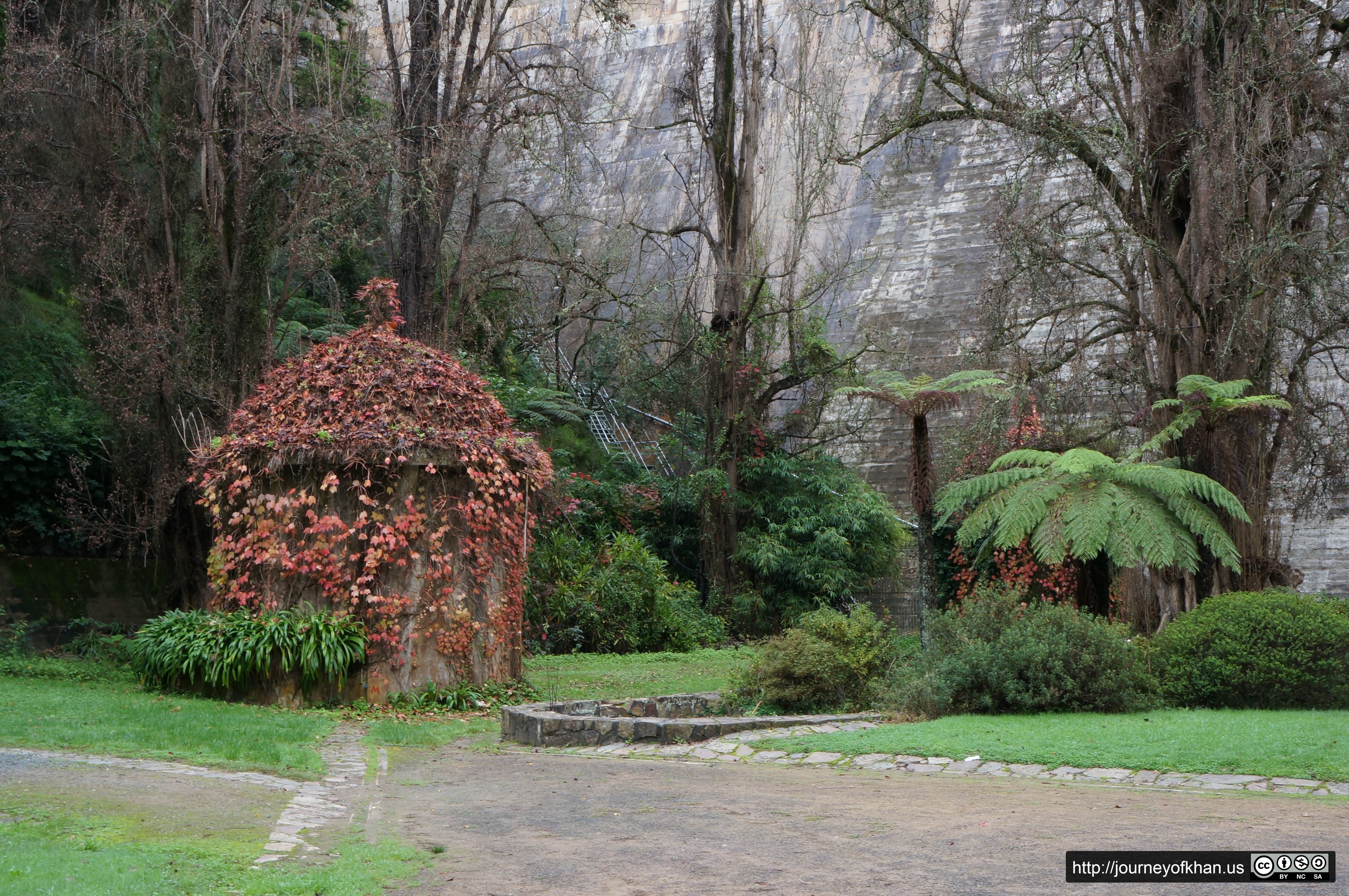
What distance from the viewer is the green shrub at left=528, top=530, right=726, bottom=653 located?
50.1 feet

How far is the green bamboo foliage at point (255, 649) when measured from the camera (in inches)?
362

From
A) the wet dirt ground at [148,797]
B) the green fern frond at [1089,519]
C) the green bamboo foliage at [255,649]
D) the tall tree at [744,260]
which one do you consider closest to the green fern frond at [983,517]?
the green fern frond at [1089,519]

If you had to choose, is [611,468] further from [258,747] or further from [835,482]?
[258,747]

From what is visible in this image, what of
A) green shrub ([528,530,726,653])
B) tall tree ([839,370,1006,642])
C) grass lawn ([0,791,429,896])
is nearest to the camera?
grass lawn ([0,791,429,896])

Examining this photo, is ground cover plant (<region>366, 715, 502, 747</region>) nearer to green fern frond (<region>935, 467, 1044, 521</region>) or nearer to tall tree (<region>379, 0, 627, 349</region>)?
green fern frond (<region>935, 467, 1044, 521</region>)

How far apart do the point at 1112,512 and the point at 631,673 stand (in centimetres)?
570

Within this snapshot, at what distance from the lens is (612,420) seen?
2303cm

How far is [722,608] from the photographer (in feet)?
59.3

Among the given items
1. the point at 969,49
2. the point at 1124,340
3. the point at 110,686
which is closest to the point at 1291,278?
the point at 1124,340

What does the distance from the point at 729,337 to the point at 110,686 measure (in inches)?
447

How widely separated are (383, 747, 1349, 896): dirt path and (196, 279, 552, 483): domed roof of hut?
12.0 feet

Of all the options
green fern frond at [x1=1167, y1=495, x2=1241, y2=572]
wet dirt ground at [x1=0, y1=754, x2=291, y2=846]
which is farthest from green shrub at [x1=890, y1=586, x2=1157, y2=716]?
wet dirt ground at [x1=0, y1=754, x2=291, y2=846]

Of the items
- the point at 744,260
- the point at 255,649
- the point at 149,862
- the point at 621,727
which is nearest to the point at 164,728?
the point at 255,649

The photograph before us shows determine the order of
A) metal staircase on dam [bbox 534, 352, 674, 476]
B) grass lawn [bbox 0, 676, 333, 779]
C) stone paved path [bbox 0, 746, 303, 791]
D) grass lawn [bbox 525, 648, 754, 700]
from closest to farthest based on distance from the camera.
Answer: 1. stone paved path [bbox 0, 746, 303, 791]
2. grass lawn [bbox 0, 676, 333, 779]
3. grass lawn [bbox 525, 648, 754, 700]
4. metal staircase on dam [bbox 534, 352, 674, 476]
